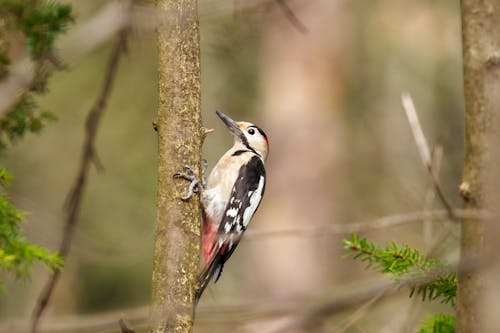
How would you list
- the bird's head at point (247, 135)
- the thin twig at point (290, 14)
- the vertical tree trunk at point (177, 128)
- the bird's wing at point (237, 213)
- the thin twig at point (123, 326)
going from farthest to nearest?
1. the bird's head at point (247, 135)
2. the bird's wing at point (237, 213)
3. the thin twig at point (290, 14)
4. the vertical tree trunk at point (177, 128)
5. the thin twig at point (123, 326)

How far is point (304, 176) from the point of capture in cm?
687

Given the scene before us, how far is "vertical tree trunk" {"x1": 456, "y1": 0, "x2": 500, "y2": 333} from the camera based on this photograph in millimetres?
2029

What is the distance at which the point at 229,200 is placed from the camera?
404 centimetres

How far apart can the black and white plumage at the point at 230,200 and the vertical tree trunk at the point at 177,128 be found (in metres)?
1.04

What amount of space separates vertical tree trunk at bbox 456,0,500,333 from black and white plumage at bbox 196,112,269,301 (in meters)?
1.64

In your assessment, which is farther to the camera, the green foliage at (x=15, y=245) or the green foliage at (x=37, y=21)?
the green foliage at (x=37, y=21)

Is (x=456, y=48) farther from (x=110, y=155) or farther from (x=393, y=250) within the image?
(x=393, y=250)

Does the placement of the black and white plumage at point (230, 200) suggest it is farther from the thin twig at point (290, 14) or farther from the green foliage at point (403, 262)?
the green foliage at point (403, 262)

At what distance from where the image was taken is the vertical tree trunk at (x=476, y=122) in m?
2.03

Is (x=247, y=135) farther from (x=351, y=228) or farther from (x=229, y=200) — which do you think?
(x=351, y=228)

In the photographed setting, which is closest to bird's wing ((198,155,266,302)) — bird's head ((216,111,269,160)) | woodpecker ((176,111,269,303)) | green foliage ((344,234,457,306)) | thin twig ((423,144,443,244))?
woodpecker ((176,111,269,303))

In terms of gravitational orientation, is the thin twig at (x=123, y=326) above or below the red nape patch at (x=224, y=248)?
above

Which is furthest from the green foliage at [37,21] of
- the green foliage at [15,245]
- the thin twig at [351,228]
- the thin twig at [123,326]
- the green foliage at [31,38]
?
the thin twig at [123,326]

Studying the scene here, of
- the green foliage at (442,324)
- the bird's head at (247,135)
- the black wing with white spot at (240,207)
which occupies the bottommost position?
the black wing with white spot at (240,207)
